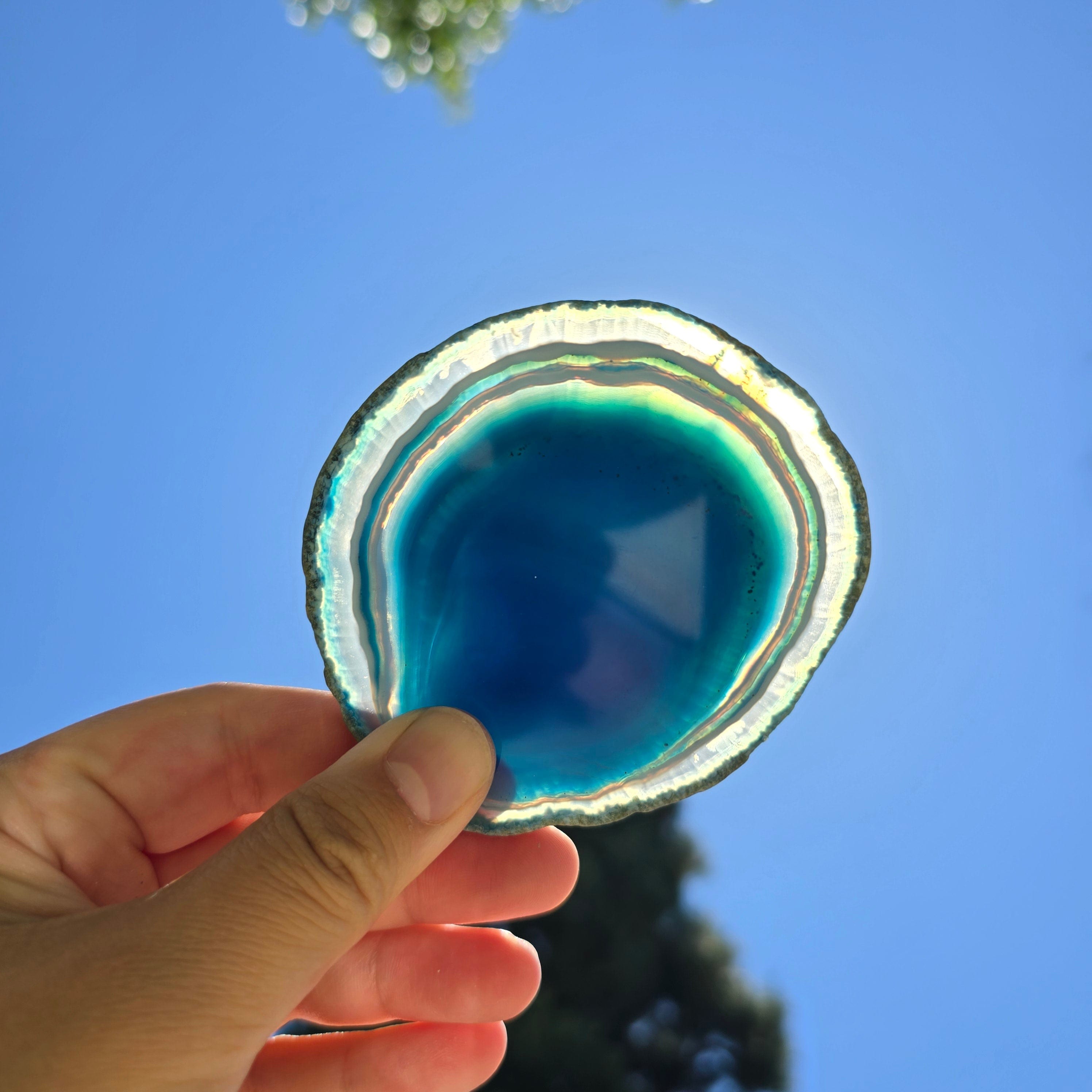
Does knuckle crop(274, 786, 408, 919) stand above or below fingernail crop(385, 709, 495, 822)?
below

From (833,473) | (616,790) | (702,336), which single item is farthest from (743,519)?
(616,790)

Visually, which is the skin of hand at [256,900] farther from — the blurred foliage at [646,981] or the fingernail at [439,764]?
the blurred foliage at [646,981]

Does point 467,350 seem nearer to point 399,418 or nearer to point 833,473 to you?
point 399,418

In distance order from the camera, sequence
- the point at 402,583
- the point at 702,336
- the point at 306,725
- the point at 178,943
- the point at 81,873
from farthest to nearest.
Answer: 1. the point at 306,725
2. the point at 81,873
3. the point at 402,583
4. the point at 702,336
5. the point at 178,943

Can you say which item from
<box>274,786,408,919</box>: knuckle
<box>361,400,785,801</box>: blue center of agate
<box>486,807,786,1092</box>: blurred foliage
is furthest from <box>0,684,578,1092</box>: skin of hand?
<box>486,807,786,1092</box>: blurred foliage

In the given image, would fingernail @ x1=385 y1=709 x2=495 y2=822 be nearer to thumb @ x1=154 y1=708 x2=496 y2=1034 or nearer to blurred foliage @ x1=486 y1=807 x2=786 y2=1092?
thumb @ x1=154 y1=708 x2=496 y2=1034

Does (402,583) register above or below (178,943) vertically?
above

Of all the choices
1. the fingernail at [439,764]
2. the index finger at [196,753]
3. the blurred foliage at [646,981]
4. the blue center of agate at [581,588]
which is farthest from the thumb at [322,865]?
the blurred foliage at [646,981]
